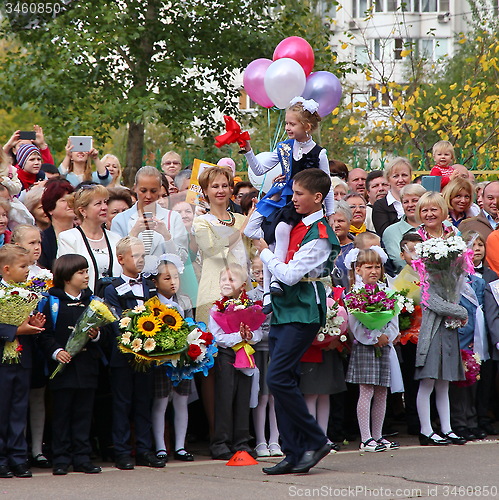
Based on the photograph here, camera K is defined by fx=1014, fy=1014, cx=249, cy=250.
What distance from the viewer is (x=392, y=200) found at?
1097 cm

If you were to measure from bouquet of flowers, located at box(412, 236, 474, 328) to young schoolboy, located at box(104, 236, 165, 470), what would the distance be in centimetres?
246

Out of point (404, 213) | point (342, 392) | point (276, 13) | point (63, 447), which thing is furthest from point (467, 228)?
point (276, 13)

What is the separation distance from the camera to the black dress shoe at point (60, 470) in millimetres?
7472

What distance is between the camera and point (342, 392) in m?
9.21

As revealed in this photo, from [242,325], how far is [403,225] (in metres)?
2.54

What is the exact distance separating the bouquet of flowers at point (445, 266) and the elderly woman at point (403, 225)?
0.71m

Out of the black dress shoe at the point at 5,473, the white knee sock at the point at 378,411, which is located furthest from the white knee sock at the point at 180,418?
the white knee sock at the point at 378,411

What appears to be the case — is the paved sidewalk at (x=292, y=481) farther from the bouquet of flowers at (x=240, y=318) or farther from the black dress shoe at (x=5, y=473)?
the bouquet of flowers at (x=240, y=318)

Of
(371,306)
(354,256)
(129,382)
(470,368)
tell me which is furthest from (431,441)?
(129,382)

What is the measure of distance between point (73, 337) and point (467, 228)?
4.69 meters

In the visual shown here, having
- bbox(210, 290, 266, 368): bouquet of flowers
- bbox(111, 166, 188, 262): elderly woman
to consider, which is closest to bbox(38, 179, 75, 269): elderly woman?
bbox(111, 166, 188, 262): elderly woman

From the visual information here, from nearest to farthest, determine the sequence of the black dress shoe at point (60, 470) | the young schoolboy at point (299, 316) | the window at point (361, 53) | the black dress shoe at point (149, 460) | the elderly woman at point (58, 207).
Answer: the young schoolboy at point (299, 316)
the black dress shoe at point (60, 470)
the black dress shoe at point (149, 460)
the elderly woman at point (58, 207)
the window at point (361, 53)

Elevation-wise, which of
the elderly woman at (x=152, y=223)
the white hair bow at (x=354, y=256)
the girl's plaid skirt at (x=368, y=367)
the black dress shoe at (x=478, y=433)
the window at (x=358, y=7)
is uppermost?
the window at (x=358, y=7)

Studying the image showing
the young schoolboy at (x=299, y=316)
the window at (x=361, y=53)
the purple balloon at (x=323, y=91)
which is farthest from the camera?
the window at (x=361, y=53)
